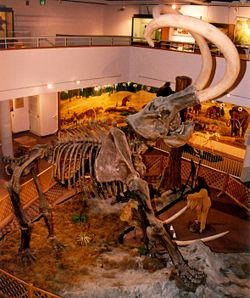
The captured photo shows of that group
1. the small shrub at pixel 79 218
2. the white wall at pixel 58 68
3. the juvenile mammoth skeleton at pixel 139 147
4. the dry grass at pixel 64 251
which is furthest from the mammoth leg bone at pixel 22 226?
the white wall at pixel 58 68

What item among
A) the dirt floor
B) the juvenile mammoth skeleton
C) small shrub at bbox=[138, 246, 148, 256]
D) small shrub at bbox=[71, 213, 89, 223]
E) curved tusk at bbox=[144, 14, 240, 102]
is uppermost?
curved tusk at bbox=[144, 14, 240, 102]

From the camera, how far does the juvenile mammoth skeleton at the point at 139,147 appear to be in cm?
527

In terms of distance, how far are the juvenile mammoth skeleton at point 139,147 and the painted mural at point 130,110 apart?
6.60 m

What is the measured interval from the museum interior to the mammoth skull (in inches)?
0.7

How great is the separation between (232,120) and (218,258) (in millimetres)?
8432

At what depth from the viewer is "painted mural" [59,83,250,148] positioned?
14.5 m

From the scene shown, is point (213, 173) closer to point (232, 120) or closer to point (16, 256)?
point (232, 120)

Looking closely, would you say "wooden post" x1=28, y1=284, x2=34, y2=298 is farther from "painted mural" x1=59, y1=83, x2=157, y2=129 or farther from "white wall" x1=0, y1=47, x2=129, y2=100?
"painted mural" x1=59, y1=83, x2=157, y2=129

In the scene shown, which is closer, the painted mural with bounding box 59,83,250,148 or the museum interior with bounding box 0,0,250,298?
the museum interior with bounding box 0,0,250,298

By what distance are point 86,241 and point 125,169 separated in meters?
2.23

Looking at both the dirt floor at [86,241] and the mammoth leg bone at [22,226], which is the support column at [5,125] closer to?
the dirt floor at [86,241]

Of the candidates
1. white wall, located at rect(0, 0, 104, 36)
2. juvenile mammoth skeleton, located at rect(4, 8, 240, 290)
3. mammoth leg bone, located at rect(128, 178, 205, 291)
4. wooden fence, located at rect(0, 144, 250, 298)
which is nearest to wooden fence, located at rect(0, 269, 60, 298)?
wooden fence, located at rect(0, 144, 250, 298)

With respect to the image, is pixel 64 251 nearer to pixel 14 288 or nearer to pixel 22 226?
pixel 22 226

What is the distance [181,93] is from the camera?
5809 millimetres
